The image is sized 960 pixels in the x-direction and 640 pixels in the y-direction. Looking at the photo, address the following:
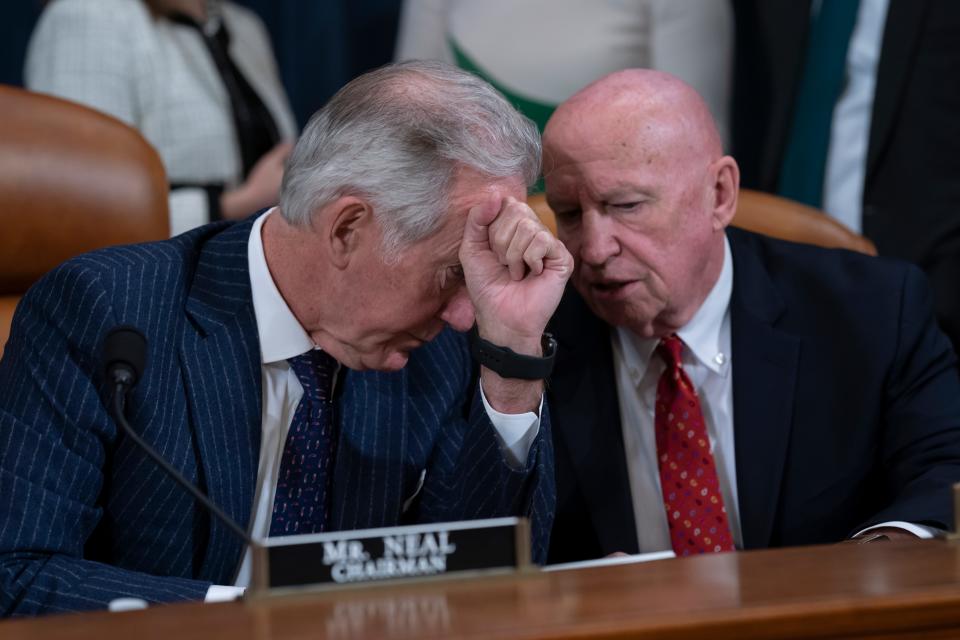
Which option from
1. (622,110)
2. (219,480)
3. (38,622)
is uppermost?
(622,110)

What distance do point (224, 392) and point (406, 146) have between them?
1.18 ft

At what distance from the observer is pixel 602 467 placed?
1930 millimetres

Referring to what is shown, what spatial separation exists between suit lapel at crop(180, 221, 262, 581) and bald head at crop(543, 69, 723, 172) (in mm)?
504

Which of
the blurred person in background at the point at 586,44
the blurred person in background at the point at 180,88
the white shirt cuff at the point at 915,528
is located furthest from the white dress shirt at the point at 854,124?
the blurred person in background at the point at 180,88

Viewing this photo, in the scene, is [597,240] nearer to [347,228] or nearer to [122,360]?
[347,228]

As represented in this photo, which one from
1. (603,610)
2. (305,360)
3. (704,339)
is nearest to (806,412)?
(704,339)

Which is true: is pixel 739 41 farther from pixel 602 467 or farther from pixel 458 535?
pixel 458 535

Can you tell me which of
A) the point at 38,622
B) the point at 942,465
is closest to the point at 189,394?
the point at 38,622

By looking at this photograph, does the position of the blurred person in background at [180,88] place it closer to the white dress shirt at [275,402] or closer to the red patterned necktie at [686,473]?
the white dress shirt at [275,402]

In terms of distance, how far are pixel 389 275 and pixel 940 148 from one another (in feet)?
4.34

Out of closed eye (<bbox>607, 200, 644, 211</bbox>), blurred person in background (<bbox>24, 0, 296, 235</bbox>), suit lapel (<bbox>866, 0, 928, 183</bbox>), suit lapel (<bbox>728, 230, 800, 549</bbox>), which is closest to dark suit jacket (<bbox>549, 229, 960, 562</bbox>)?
suit lapel (<bbox>728, 230, 800, 549</bbox>)

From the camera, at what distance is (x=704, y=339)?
197 centimetres

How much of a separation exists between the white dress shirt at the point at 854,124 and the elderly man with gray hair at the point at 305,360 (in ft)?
3.80

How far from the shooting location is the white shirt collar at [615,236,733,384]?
196 cm
